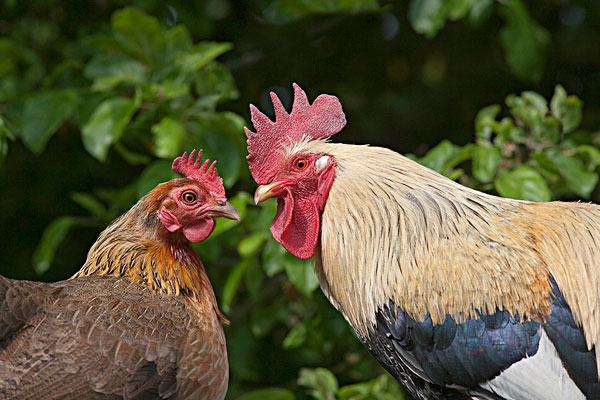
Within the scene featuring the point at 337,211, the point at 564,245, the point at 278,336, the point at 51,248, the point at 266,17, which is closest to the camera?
the point at 564,245

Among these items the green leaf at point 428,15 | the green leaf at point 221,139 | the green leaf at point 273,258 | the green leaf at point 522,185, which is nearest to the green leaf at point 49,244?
the green leaf at point 221,139

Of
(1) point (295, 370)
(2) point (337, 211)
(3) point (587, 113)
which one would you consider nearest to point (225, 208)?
(2) point (337, 211)

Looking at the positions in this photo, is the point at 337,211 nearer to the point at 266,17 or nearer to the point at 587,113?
the point at 266,17

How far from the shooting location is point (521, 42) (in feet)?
15.0

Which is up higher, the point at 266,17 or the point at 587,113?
the point at 266,17

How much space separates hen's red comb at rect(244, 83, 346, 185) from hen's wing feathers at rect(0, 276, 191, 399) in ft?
2.20

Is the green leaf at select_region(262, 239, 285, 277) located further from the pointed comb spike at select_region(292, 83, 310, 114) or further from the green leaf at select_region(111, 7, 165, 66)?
the green leaf at select_region(111, 7, 165, 66)

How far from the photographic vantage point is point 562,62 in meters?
5.82

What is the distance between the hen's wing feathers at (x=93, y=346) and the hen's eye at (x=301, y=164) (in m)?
0.74

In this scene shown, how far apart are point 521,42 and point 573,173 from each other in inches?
50.8

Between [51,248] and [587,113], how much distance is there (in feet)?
13.7

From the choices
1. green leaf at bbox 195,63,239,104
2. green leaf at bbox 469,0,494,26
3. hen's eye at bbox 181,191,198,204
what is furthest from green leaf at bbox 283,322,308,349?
green leaf at bbox 469,0,494,26

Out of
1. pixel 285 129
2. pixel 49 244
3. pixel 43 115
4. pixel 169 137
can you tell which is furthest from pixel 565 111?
pixel 49 244

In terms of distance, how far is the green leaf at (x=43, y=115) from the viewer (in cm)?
378
